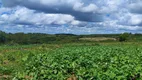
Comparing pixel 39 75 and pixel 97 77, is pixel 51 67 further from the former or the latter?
pixel 97 77

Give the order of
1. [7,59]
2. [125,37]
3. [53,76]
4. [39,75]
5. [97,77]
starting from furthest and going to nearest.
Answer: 1. [125,37]
2. [7,59]
3. [39,75]
4. [53,76]
5. [97,77]

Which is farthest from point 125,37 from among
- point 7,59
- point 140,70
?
point 140,70

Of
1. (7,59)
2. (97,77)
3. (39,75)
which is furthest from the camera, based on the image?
(7,59)

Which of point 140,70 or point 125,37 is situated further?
point 125,37

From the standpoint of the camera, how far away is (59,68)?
10.7 m

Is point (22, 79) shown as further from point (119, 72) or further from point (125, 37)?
point (125, 37)

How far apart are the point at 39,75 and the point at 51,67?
1.05 m

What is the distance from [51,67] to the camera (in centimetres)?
1075

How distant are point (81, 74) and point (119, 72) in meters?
1.28

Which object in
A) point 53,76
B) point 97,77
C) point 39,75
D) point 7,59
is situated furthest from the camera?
point 7,59

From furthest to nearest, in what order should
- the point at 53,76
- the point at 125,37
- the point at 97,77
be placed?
1. the point at 125,37
2. the point at 53,76
3. the point at 97,77

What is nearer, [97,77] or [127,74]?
[97,77]

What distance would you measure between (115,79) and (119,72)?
67 cm

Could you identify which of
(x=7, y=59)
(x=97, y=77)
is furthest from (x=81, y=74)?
(x=7, y=59)
